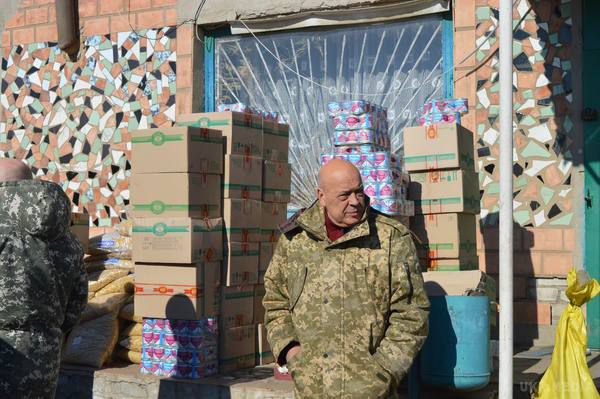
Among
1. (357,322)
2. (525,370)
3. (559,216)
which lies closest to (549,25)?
(559,216)

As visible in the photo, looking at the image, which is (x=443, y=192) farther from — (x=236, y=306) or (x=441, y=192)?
(x=236, y=306)

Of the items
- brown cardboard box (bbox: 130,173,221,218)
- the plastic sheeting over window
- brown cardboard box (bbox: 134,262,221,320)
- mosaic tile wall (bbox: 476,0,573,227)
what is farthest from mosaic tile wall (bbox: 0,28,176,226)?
mosaic tile wall (bbox: 476,0,573,227)

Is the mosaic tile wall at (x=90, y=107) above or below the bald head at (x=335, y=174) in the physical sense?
above

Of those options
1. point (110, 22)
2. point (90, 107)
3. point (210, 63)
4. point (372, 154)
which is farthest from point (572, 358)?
point (110, 22)

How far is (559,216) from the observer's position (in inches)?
328

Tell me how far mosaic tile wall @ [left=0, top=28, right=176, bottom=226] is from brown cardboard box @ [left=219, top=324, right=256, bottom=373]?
3.40 metres

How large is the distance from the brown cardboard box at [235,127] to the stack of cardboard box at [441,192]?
124 cm

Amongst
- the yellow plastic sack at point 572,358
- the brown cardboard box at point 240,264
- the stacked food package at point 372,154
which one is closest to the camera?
the yellow plastic sack at point 572,358

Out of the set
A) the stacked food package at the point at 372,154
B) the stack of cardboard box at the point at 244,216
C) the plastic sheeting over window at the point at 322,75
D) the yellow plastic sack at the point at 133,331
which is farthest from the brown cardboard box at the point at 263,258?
the plastic sheeting over window at the point at 322,75

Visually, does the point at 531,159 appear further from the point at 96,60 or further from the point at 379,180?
the point at 96,60

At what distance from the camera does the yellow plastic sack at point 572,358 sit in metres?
5.70

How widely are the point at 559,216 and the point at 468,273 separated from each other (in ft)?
8.28

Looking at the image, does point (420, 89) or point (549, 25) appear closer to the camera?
point (549, 25)

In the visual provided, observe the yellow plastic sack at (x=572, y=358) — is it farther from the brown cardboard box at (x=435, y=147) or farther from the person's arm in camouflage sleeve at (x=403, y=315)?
the person's arm in camouflage sleeve at (x=403, y=315)
